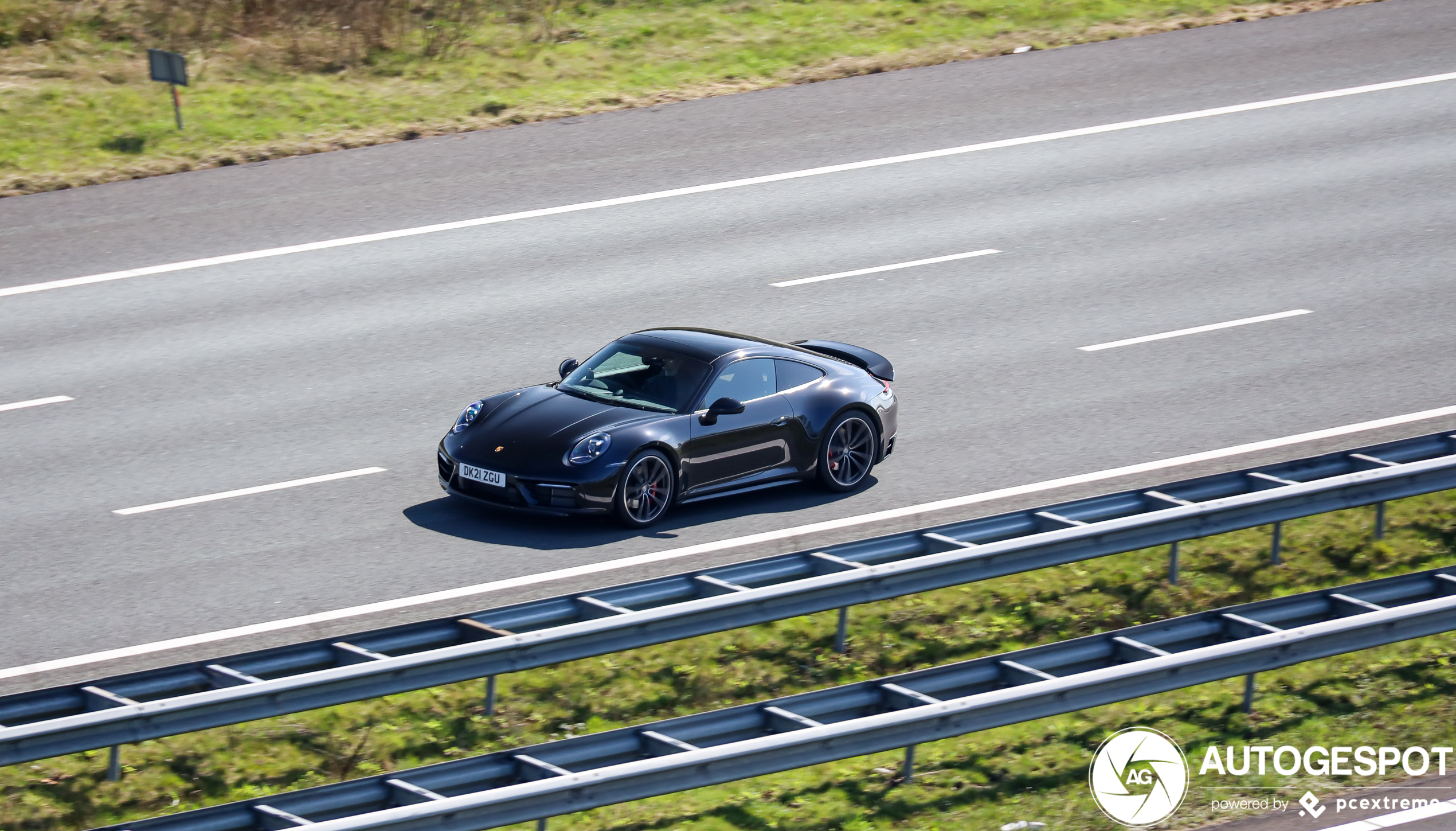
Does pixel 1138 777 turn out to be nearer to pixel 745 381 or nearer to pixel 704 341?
pixel 745 381

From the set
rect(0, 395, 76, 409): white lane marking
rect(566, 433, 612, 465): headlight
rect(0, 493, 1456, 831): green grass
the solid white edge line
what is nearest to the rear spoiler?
the solid white edge line

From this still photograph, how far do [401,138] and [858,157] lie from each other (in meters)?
5.38

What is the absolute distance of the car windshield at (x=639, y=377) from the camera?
42.3 ft

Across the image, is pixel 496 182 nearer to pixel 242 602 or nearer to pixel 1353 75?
pixel 242 602

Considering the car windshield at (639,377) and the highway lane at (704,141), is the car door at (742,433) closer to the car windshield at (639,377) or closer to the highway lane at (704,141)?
the car windshield at (639,377)

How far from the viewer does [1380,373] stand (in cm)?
1525

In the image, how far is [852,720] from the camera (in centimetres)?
894

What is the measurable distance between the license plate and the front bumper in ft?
0.09

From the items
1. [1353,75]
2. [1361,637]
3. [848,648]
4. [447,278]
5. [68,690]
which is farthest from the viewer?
[1353,75]

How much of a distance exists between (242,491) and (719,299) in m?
5.55

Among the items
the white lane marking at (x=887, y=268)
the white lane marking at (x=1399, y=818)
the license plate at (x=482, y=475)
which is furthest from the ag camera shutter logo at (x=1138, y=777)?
the white lane marking at (x=887, y=268)

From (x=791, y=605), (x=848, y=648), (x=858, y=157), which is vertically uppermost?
(x=858, y=157)

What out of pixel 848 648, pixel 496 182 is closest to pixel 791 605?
pixel 848 648

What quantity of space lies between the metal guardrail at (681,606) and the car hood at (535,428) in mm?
2047
